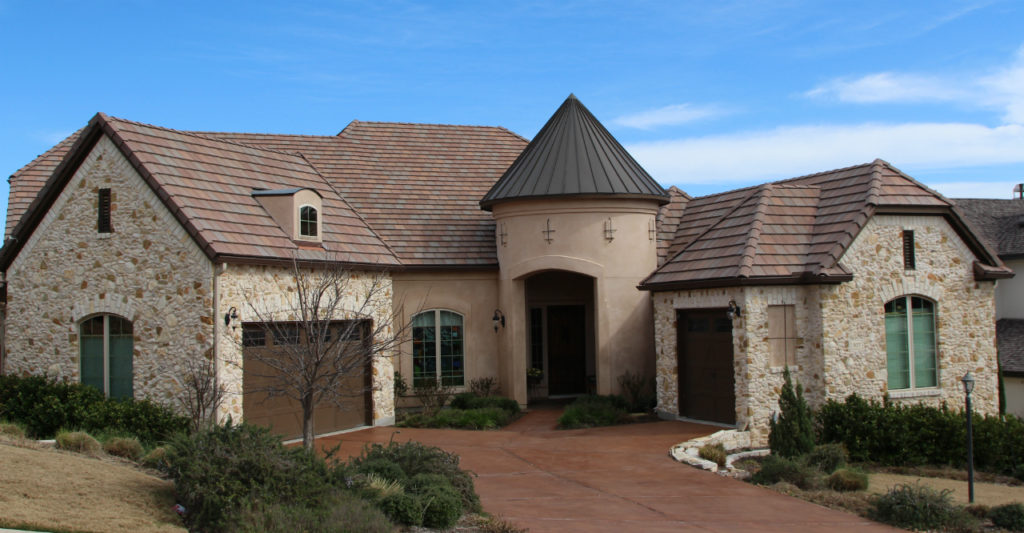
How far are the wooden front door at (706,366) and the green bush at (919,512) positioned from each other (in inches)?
227

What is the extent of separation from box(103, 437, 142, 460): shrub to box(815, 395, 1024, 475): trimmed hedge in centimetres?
1232

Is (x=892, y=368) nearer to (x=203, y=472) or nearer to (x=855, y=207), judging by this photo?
(x=855, y=207)

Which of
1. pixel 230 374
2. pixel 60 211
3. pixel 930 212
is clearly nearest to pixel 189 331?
pixel 230 374

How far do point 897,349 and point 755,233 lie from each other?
12.2 ft

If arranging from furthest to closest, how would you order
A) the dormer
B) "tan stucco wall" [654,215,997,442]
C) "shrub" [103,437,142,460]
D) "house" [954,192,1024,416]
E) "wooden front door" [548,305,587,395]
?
"house" [954,192,1024,416] → "wooden front door" [548,305,587,395] → the dormer → "tan stucco wall" [654,215,997,442] → "shrub" [103,437,142,460]

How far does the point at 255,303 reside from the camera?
16.4 m

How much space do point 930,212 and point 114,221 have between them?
53.0 ft

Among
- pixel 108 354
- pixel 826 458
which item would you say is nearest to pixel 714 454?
pixel 826 458

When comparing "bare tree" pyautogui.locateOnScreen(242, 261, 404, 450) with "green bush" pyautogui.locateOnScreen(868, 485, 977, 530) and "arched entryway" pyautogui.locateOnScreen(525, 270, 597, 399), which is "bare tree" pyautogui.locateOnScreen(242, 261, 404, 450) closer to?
"arched entryway" pyautogui.locateOnScreen(525, 270, 597, 399)

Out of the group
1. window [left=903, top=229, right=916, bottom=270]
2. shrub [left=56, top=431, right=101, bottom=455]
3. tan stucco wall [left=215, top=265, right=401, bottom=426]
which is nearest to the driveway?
tan stucco wall [left=215, top=265, right=401, bottom=426]

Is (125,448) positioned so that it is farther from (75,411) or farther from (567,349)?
(567,349)

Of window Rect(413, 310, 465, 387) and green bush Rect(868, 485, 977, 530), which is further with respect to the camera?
window Rect(413, 310, 465, 387)

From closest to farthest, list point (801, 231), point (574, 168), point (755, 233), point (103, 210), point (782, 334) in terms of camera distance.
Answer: point (103, 210)
point (782, 334)
point (755, 233)
point (801, 231)
point (574, 168)

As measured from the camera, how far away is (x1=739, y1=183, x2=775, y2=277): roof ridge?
17.6 m
